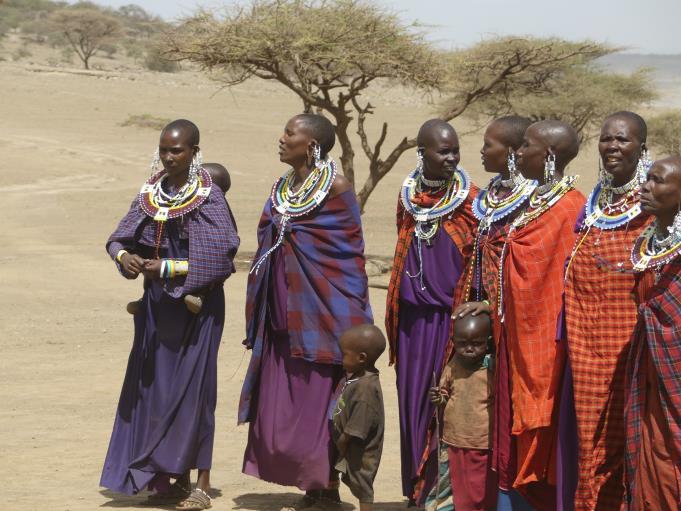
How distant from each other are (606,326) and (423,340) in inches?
49.6

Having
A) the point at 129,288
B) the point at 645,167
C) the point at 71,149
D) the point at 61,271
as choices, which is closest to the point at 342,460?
the point at 645,167

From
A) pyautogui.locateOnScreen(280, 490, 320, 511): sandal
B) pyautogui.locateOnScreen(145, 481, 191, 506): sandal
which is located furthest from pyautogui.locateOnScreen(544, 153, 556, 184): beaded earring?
pyautogui.locateOnScreen(145, 481, 191, 506): sandal

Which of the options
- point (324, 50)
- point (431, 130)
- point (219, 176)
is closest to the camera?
point (431, 130)

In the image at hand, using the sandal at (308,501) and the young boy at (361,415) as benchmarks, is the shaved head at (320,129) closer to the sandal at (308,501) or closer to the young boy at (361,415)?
the young boy at (361,415)

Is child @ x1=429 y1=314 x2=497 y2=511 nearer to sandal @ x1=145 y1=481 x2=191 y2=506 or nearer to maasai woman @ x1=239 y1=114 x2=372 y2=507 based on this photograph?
maasai woman @ x1=239 y1=114 x2=372 y2=507

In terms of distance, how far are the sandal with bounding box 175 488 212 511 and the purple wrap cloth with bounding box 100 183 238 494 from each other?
131 millimetres

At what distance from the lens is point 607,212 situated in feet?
16.8

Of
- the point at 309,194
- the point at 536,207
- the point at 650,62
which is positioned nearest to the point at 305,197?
the point at 309,194

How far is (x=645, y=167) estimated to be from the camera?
5125mm

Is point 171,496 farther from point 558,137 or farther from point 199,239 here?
point 558,137

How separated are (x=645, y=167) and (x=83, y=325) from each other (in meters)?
8.17

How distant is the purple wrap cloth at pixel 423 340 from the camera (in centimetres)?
600

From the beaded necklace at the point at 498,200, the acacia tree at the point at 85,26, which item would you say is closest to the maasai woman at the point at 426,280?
the beaded necklace at the point at 498,200

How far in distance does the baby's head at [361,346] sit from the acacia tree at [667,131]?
3015 cm
